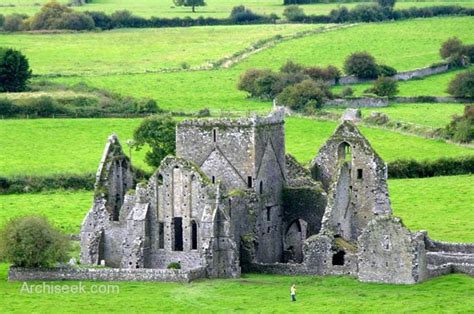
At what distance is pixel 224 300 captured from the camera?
68.2 metres

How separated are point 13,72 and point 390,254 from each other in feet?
223

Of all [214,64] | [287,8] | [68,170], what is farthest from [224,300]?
[287,8]

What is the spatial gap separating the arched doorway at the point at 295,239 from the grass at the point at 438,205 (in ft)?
23.5

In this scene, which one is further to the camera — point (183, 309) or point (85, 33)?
point (85, 33)

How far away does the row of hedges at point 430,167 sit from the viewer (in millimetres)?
106438

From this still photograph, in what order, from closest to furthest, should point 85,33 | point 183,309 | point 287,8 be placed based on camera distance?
1. point 183,309
2. point 85,33
3. point 287,8

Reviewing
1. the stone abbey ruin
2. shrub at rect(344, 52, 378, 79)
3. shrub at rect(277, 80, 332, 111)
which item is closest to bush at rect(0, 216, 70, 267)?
the stone abbey ruin

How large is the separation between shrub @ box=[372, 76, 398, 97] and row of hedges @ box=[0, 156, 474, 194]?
85.3 feet

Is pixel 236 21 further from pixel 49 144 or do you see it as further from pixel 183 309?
pixel 183 309

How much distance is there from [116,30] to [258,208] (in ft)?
328

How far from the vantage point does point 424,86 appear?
142 m

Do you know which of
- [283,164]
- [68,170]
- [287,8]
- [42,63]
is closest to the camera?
[283,164]

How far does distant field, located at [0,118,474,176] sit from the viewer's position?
10706 cm

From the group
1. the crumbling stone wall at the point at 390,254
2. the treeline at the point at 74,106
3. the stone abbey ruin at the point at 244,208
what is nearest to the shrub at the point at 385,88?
the treeline at the point at 74,106
